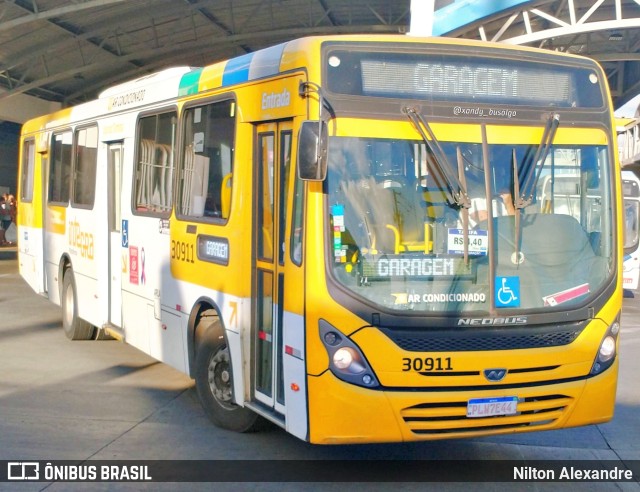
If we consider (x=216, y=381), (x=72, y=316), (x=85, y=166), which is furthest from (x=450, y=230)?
(x=72, y=316)

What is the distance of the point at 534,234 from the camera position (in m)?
6.18

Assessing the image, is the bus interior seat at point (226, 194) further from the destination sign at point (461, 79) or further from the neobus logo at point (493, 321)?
the neobus logo at point (493, 321)

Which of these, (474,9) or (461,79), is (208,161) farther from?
(474,9)

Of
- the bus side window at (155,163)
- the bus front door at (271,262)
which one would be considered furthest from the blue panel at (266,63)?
the bus side window at (155,163)

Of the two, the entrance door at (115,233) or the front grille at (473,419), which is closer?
the front grille at (473,419)

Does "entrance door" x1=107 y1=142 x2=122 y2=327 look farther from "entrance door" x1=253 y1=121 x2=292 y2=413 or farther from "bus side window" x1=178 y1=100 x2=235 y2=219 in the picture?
"entrance door" x1=253 y1=121 x2=292 y2=413

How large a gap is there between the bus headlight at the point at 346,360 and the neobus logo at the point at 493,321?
697 mm

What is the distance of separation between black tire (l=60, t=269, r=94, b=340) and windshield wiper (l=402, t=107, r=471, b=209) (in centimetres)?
682

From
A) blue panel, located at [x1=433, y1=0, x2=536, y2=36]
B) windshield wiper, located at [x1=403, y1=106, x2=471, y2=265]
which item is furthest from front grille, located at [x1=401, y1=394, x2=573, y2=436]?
blue panel, located at [x1=433, y1=0, x2=536, y2=36]

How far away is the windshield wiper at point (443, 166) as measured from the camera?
5.97 m

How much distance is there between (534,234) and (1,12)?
870 inches

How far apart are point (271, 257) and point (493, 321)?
163 cm

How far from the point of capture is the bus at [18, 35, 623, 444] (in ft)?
19.2

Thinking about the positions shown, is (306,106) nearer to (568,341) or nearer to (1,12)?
(568,341)
